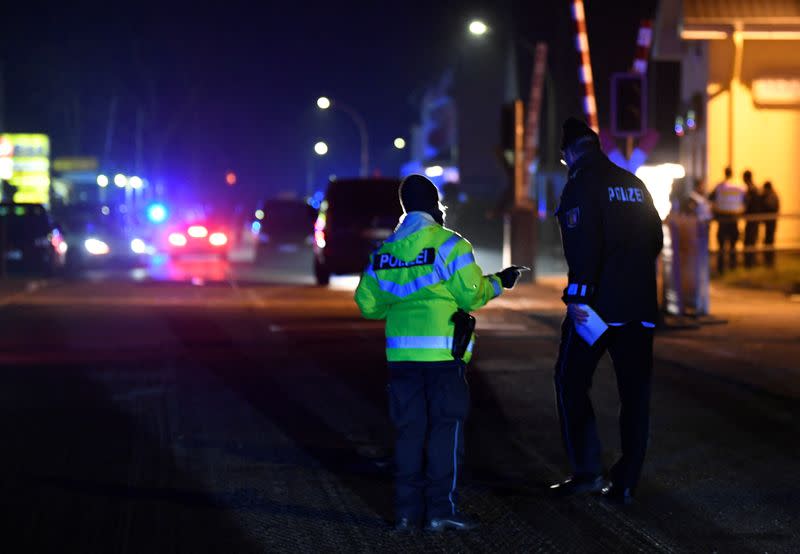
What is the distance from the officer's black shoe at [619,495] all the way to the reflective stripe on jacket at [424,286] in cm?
114

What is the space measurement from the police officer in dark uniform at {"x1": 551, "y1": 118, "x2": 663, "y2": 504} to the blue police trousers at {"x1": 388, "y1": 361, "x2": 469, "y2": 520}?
0.77 meters

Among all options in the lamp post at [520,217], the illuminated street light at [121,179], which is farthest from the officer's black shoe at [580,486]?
the illuminated street light at [121,179]

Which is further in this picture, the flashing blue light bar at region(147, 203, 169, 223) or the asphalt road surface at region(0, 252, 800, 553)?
the flashing blue light bar at region(147, 203, 169, 223)

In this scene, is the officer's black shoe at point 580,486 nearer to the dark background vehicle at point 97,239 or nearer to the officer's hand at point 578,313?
the officer's hand at point 578,313

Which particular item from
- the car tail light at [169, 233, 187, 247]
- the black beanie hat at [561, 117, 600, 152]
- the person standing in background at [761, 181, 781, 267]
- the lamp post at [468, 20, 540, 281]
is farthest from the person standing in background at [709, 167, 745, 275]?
the black beanie hat at [561, 117, 600, 152]

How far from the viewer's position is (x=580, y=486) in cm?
715

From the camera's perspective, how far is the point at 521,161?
26.9 meters

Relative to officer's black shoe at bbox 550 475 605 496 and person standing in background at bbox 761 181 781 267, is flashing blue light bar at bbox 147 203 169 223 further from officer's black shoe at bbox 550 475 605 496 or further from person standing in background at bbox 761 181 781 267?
officer's black shoe at bbox 550 475 605 496

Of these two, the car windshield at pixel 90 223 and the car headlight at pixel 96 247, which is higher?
the car windshield at pixel 90 223

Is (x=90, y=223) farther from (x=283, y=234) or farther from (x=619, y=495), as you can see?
(x=619, y=495)

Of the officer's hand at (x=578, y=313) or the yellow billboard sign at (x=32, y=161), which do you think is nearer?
the officer's hand at (x=578, y=313)

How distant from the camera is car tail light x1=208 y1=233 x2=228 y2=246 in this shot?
3803 cm

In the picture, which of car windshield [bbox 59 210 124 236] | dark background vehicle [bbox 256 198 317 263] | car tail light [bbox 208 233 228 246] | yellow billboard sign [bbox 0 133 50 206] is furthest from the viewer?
yellow billboard sign [bbox 0 133 50 206]

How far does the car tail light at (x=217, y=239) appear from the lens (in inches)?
1497
